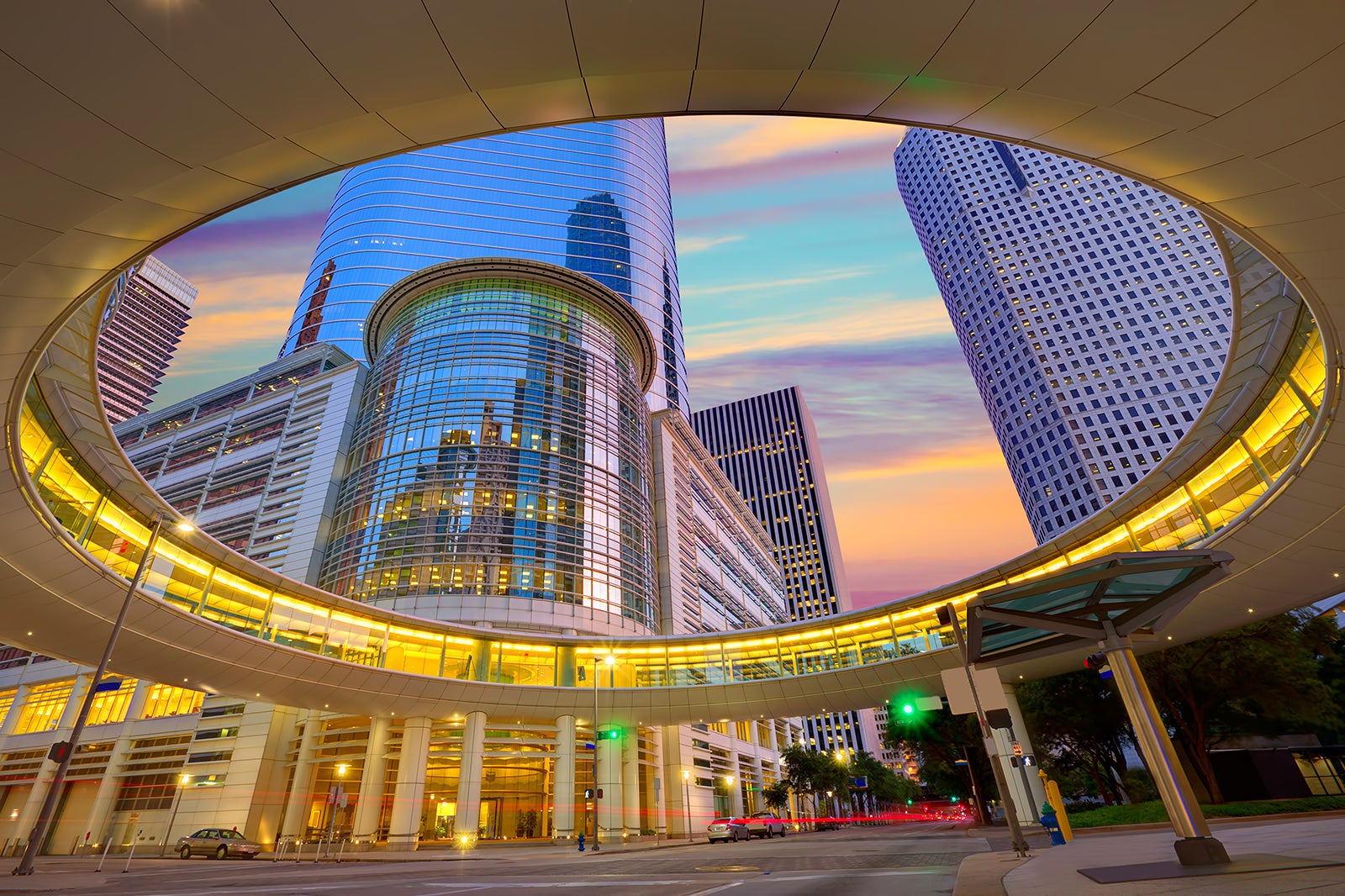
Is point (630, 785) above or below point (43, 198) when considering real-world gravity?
below

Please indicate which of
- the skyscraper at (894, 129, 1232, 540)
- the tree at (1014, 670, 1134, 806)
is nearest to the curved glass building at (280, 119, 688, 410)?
the tree at (1014, 670, 1134, 806)

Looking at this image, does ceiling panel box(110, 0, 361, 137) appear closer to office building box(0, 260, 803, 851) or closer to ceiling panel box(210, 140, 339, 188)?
ceiling panel box(210, 140, 339, 188)

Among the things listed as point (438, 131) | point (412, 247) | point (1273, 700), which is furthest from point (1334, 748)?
point (412, 247)

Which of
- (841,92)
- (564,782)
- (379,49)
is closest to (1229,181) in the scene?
(841,92)

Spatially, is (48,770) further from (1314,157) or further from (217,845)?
(1314,157)

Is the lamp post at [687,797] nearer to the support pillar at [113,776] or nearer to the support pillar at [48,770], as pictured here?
the support pillar at [113,776]

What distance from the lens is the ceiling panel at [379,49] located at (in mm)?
4707

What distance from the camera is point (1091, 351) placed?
126 meters

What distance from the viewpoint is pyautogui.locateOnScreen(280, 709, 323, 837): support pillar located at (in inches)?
1592

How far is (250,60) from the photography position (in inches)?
196

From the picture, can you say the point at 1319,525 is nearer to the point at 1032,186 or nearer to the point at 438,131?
the point at 438,131

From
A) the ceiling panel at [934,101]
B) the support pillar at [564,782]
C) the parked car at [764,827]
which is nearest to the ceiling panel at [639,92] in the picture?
the ceiling panel at [934,101]

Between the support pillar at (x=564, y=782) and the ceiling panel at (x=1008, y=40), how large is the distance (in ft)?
131

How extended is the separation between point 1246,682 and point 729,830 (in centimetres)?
2642
